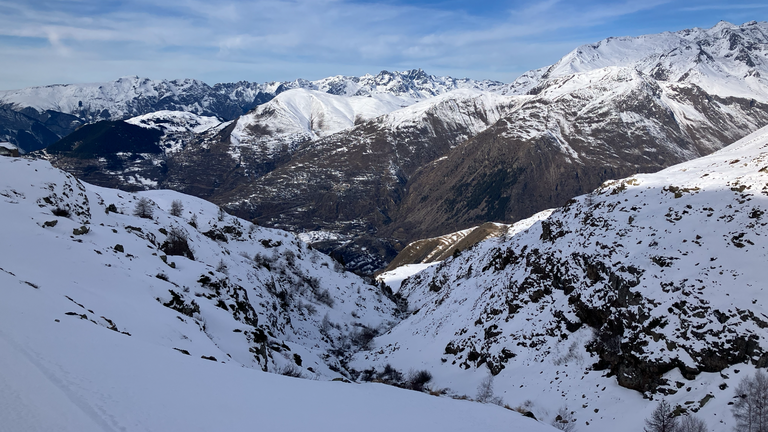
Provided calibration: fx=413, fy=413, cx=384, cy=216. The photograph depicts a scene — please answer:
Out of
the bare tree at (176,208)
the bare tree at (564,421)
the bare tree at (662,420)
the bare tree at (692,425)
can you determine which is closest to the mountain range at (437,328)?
the bare tree at (564,421)

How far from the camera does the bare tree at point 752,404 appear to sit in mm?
20031

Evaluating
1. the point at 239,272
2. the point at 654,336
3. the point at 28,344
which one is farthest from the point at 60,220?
the point at 654,336

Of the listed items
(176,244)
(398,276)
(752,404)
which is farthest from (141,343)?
(398,276)

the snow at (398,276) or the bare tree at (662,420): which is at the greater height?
the bare tree at (662,420)

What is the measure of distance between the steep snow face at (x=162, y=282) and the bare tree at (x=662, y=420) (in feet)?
71.8

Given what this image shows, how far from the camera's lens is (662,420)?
22172mm

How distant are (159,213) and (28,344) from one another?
56849 millimetres

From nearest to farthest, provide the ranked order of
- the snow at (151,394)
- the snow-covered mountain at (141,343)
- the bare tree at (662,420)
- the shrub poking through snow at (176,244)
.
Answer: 1. the snow at (151,394)
2. the snow-covered mountain at (141,343)
3. the bare tree at (662,420)
4. the shrub poking through snow at (176,244)

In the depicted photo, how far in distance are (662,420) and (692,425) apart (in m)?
1.32

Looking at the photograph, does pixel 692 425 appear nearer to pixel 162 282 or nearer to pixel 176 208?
pixel 162 282

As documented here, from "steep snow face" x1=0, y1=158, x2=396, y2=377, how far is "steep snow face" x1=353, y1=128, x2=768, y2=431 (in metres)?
16.9

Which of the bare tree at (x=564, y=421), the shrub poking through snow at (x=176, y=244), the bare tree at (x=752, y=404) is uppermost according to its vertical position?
the shrub poking through snow at (x=176, y=244)

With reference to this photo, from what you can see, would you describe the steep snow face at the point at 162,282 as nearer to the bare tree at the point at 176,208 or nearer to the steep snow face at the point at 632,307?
the bare tree at the point at 176,208

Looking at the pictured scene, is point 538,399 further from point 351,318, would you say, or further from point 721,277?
point 351,318
